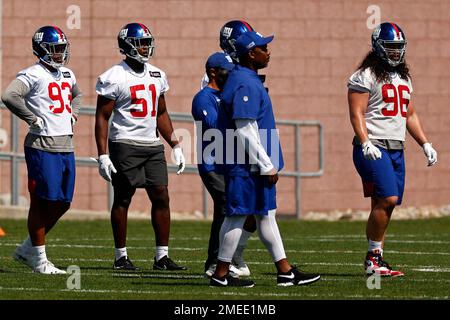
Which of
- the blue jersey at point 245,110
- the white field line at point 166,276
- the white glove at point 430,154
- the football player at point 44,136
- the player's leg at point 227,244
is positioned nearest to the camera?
the blue jersey at point 245,110

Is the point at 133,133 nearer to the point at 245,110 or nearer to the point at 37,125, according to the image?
the point at 37,125

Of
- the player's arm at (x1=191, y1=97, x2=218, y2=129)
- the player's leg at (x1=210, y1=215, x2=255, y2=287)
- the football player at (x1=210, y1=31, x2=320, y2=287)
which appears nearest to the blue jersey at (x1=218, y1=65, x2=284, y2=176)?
the football player at (x1=210, y1=31, x2=320, y2=287)

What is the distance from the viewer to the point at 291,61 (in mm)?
20047

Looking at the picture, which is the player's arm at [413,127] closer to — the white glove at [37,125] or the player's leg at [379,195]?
the player's leg at [379,195]

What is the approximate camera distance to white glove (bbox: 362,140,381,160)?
11.1 meters

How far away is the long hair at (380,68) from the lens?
11445mm

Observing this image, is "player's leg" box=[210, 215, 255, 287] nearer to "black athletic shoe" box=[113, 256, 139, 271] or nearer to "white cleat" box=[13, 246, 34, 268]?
"black athletic shoe" box=[113, 256, 139, 271]

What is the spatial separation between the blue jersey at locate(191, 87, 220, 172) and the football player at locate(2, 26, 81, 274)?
3.63ft

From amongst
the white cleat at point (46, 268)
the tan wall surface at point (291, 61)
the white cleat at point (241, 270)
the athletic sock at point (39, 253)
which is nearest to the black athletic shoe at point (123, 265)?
the white cleat at point (46, 268)

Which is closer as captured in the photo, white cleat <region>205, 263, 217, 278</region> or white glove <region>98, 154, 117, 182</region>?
white cleat <region>205, 263, 217, 278</region>

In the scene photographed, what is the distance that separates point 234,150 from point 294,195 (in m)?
9.95

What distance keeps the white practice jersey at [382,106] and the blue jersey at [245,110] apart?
4.85 ft

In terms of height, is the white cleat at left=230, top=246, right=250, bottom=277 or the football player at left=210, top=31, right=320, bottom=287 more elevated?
the football player at left=210, top=31, right=320, bottom=287
